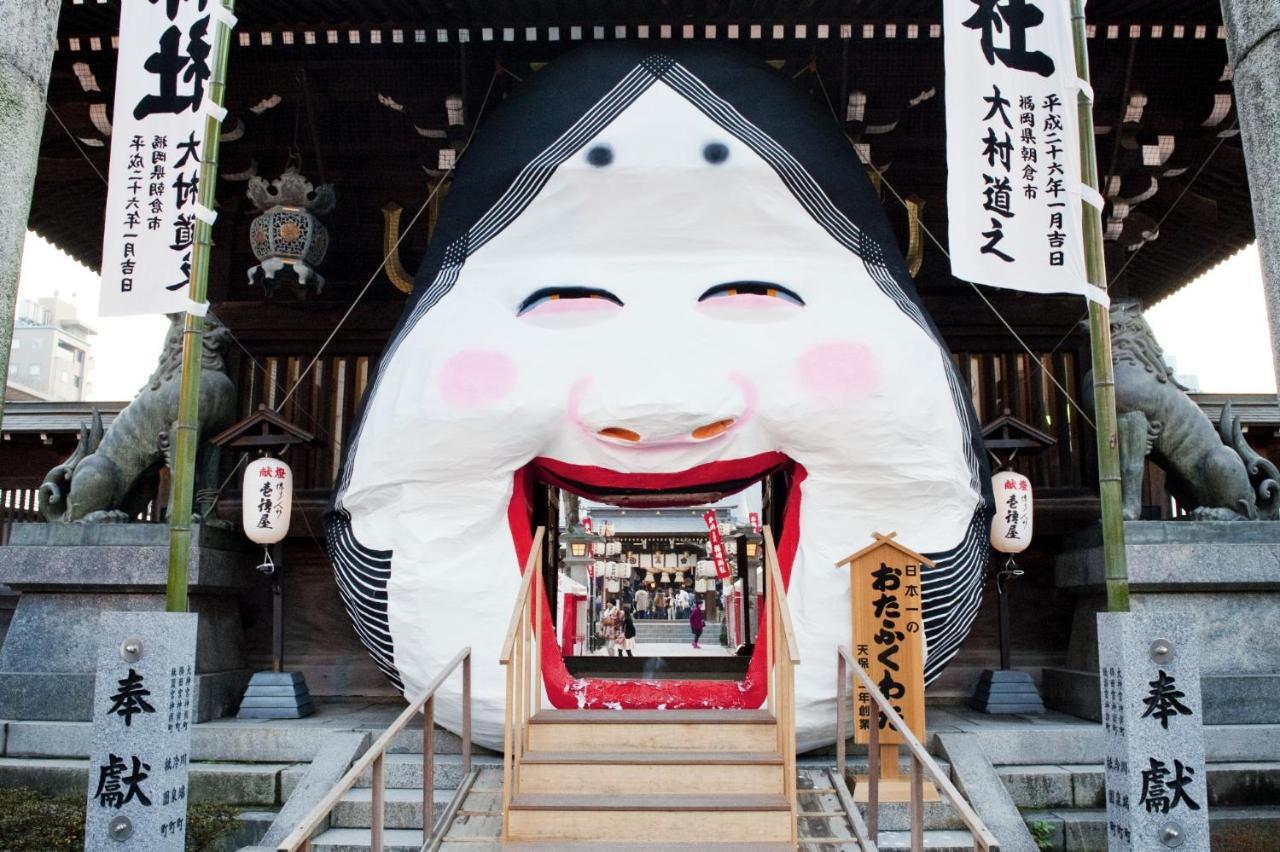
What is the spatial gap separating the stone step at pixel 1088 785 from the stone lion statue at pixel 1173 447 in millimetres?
1817

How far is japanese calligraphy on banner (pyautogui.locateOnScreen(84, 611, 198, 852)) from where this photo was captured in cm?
425

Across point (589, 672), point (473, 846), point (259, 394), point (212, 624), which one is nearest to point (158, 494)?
point (259, 394)

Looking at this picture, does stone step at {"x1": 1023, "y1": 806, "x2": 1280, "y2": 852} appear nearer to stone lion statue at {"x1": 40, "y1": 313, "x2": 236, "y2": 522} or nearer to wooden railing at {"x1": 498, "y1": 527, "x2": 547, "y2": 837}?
wooden railing at {"x1": 498, "y1": 527, "x2": 547, "y2": 837}

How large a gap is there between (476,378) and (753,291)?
1.68 m

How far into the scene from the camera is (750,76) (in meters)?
6.43

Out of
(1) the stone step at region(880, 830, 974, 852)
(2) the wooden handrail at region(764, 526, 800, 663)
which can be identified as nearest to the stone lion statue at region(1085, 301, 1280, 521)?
(1) the stone step at region(880, 830, 974, 852)

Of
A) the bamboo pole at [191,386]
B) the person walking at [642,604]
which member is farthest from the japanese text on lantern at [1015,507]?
the person walking at [642,604]

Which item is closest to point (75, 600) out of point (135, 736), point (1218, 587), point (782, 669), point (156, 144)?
Result: point (135, 736)

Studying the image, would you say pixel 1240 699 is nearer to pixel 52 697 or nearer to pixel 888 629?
pixel 888 629

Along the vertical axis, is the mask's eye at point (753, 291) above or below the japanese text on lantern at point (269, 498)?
above

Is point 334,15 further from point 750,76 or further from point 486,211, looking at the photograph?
point 750,76

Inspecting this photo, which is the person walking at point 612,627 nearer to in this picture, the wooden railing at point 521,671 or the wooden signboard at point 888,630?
the wooden railing at point 521,671

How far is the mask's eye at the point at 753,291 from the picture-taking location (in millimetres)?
5801

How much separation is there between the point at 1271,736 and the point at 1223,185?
15.7 ft
